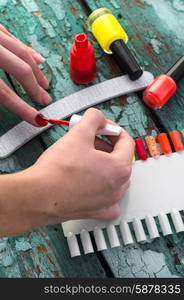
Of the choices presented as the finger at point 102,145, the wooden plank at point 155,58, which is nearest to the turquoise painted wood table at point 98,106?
the wooden plank at point 155,58

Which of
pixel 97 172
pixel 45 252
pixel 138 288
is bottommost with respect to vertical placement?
pixel 138 288

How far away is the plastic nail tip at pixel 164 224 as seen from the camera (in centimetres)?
71

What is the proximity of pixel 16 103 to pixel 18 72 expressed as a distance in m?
0.06

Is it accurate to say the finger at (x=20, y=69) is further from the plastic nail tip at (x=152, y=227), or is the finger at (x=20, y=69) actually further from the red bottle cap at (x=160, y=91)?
the plastic nail tip at (x=152, y=227)

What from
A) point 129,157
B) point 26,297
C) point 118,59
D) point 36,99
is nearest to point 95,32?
point 118,59

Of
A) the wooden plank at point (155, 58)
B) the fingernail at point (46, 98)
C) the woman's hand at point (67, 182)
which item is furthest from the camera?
the fingernail at point (46, 98)

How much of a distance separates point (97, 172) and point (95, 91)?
0.28 metres

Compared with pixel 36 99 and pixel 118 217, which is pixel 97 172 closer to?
pixel 118 217

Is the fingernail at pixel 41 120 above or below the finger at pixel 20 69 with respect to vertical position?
below

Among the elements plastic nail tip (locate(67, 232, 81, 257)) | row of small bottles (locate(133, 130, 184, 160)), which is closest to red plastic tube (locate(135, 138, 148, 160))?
row of small bottles (locate(133, 130, 184, 160))

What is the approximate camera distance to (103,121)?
0.65 m

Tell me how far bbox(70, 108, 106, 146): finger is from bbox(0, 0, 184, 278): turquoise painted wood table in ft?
0.64

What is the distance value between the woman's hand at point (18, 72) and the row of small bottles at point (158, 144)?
0.74 feet

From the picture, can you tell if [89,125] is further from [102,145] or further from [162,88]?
[162,88]
